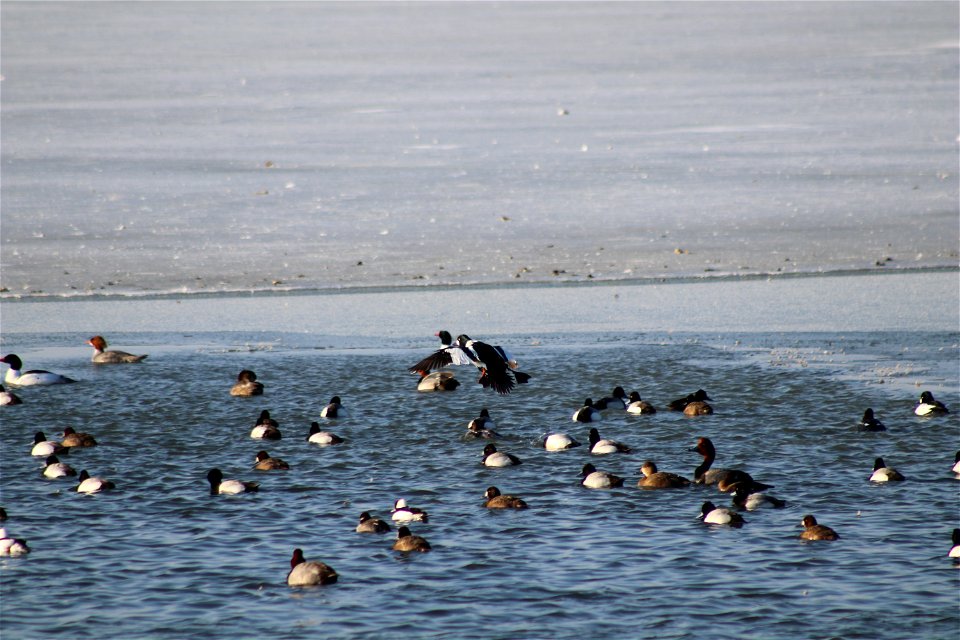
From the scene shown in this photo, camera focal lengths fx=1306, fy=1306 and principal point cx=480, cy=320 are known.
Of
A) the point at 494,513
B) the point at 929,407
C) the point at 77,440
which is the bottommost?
the point at 494,513

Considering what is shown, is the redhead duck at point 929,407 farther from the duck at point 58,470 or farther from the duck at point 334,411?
the duck at point 58,470

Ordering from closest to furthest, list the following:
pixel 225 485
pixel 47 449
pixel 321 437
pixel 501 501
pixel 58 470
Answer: pixel 501 501
pixel 225 485
pixel 58 470
pixel 47 449
pixel 321 437

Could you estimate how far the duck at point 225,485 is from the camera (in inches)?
507

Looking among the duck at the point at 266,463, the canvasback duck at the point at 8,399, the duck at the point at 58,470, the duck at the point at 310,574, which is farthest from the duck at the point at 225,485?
the canvasback duck at the point at 8,399

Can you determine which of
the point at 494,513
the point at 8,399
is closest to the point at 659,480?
the point at 494,513

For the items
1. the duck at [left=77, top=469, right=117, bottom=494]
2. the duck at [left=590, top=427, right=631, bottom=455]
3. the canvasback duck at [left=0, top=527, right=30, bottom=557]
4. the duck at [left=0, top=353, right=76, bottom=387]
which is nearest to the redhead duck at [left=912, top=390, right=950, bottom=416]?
the duck at [left=590, top=427, right=631, bottom=455]

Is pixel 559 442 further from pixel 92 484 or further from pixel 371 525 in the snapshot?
pixel 92 484

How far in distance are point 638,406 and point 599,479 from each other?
3046 mm

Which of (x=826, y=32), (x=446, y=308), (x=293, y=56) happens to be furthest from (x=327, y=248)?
(x=826, y=32)

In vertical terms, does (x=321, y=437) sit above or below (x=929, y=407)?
below

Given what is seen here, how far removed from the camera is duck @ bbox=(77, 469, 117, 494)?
12992 mm

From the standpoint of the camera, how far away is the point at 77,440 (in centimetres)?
1448

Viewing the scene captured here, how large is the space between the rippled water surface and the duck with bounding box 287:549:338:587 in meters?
0.12

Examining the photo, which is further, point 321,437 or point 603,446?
point 321,437
